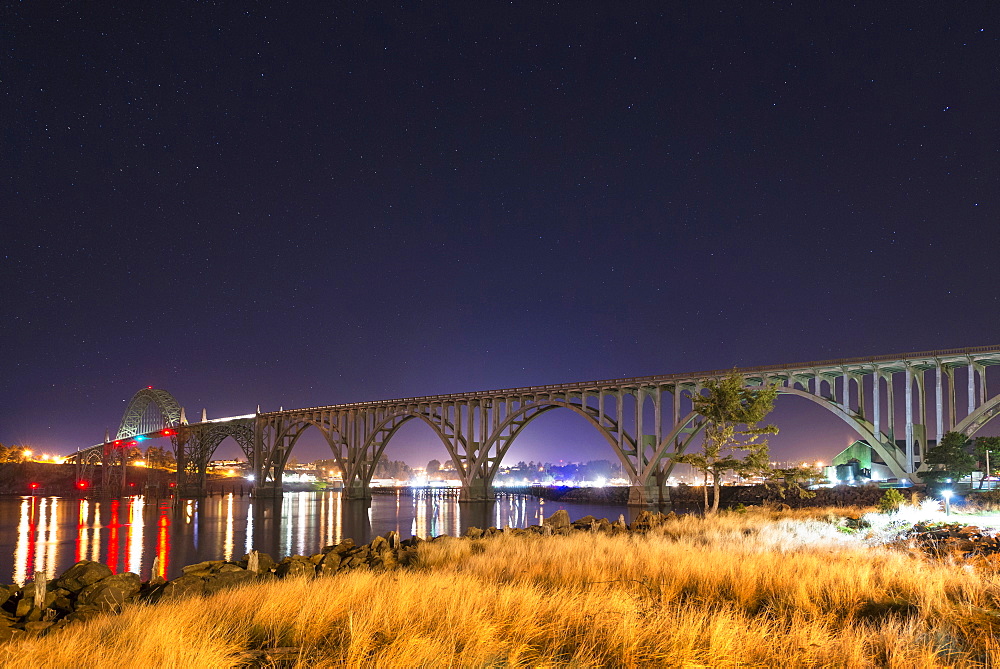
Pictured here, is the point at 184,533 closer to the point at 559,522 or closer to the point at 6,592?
the point at 559,522

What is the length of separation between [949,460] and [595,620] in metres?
43.1

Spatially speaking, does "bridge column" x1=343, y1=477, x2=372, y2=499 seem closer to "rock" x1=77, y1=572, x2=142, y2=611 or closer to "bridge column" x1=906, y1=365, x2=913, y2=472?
"bridge column" x1=906, y1=365, x2=913, y2=472

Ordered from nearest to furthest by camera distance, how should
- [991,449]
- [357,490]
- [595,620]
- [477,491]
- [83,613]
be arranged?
[595,620]
[83,613]
[991,449]
[477,491]
[357,490]

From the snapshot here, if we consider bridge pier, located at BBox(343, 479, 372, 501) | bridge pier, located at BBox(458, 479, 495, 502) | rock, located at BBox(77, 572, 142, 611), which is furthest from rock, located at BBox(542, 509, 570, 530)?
bridge pier, located at BBox(343, 479, 372, 501)

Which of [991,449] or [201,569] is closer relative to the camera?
[201,569]

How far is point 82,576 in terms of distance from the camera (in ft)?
49.9

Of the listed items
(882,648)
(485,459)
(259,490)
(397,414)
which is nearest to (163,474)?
(259,490)

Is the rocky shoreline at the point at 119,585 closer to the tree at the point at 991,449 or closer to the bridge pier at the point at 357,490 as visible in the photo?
the tree at the point at 991,449

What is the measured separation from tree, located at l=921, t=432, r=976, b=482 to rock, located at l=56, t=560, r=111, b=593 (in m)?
43.4

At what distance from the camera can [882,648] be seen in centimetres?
714

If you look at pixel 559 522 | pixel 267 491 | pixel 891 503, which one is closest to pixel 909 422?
pixel 891 503

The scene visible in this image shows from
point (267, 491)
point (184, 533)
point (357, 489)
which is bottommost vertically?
point (267, 491)

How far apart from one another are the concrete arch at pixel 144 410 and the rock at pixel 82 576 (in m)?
126

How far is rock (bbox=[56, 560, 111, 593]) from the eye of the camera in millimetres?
14900
